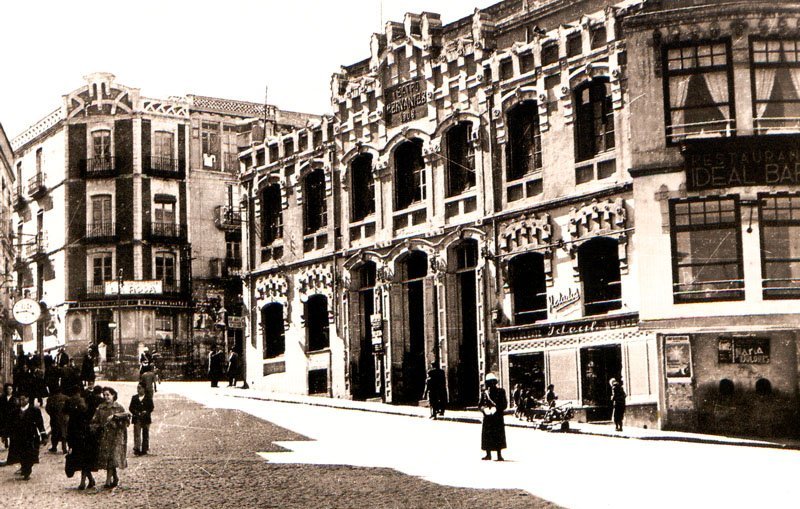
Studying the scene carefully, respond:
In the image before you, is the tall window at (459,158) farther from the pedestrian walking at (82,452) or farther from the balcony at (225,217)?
the balcony at (225,217)

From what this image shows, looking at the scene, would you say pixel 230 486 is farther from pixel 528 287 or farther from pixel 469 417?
pixel 528 287

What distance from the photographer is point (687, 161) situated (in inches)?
A: 1102

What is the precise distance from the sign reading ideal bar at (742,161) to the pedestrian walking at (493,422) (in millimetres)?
9213

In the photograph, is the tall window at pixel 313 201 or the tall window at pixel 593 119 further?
the tall window at pixel 313 201

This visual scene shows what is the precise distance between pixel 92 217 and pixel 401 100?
30.9 metres

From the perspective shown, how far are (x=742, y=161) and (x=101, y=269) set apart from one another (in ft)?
144

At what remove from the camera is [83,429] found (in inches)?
725

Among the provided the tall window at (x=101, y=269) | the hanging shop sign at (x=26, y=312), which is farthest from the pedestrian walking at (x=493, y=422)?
the tall window at (x=101, y=269)

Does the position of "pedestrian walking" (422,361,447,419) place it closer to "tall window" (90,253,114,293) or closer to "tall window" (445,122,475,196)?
"tall window" (445,122,475,196)

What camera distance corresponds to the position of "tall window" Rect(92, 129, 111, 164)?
6400 centimetres

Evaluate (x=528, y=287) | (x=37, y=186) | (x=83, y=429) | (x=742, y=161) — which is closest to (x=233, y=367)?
(x=528, y=287)

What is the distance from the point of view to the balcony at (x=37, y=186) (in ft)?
218

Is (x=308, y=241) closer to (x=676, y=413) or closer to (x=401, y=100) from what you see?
(x=401, y=100)

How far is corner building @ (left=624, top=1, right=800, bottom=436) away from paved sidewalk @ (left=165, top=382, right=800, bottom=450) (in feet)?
4.03
